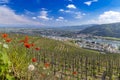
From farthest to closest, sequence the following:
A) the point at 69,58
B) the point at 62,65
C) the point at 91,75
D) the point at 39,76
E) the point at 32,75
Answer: the point at 69,58 → the point at 62,65 → the point at 91,75 → the point at 39,76 → the point at 32,75

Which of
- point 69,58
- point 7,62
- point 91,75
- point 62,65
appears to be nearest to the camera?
point 7,62

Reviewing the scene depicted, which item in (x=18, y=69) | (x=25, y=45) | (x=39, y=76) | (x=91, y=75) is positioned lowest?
(x=91, y=75)

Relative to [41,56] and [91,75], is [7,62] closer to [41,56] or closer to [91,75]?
[91,75]

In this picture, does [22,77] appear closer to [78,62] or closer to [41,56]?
[78,62]

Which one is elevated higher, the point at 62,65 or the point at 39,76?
the point at 39,76

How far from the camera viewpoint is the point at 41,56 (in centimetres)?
10650

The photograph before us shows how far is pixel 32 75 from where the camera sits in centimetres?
530

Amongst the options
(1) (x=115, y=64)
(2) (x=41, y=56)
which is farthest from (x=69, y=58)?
(1) (x=115, y=64)

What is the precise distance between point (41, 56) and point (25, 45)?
10182 centimetres

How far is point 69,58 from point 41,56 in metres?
14.8

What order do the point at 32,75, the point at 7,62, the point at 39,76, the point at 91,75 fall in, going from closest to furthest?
the point at 7,62 → the point at 32,75 → the point at 39,76 → the point at 91,75

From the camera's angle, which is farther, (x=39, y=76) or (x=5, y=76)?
(x=39, y=76)

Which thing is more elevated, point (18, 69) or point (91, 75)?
point (18, 69)

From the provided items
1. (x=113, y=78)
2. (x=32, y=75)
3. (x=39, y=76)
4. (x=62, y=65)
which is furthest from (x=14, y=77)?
(x=62, y=65)
